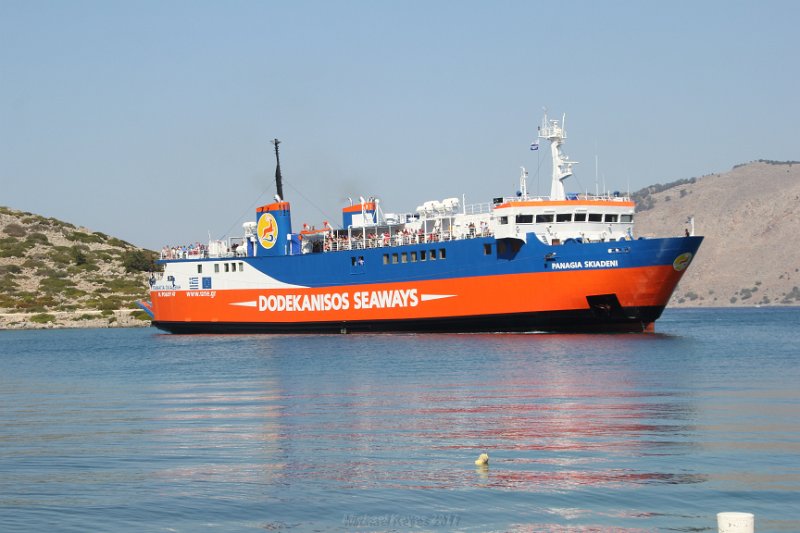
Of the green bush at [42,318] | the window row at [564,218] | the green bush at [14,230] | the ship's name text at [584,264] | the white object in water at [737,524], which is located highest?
the green bush at [14,230]

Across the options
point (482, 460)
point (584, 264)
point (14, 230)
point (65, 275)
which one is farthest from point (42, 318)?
point (482, 460)

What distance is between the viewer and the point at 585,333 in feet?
160

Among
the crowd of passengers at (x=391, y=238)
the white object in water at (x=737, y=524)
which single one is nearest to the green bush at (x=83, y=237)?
the crowd of passengers at (x=391, y=238)

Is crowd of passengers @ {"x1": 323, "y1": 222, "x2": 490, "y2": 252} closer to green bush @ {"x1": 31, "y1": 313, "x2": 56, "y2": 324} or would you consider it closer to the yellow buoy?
the yellow buoy

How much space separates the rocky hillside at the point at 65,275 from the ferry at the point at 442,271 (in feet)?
89.1

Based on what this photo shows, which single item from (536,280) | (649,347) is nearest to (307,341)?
(536,280)

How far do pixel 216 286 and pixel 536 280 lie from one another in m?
23.8

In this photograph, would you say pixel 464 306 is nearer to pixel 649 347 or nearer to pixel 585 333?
pixel 585 333

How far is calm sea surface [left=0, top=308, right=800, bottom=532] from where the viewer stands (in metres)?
14.1

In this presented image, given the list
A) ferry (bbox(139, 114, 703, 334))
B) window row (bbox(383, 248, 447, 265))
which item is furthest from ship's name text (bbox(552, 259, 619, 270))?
window row (bbox(383, 248, 447, 265))

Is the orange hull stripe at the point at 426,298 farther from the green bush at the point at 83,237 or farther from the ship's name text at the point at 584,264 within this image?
the green bush at the point at 83,237

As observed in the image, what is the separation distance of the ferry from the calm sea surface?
9851 mm

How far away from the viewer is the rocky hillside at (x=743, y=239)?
493ft

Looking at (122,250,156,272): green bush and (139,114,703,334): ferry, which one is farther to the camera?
(122,250,156,272): green bush
